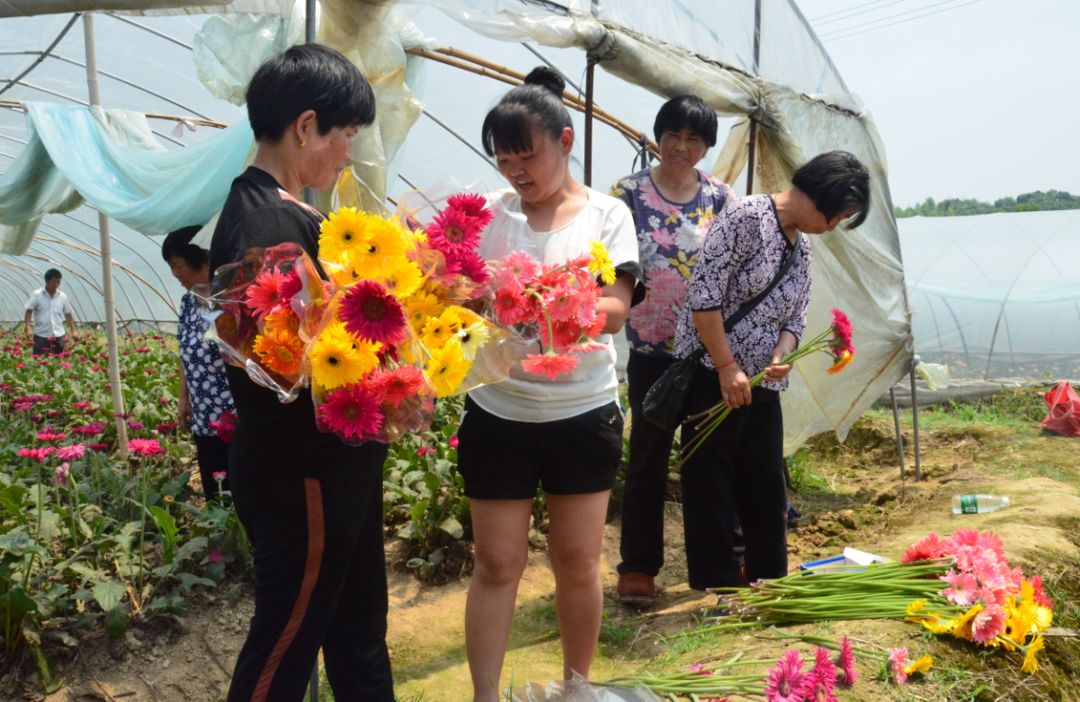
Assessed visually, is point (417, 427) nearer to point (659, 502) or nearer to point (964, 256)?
point (659, 502)

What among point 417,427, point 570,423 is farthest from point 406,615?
point 417,427

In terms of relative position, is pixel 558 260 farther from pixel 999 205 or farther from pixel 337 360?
pixel 999 205

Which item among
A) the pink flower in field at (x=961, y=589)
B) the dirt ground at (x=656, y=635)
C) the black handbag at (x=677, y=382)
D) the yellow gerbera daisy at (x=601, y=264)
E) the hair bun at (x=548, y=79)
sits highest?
the hair bun at (x=548, y=79)

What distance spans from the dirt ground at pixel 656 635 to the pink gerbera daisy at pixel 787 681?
317 mm

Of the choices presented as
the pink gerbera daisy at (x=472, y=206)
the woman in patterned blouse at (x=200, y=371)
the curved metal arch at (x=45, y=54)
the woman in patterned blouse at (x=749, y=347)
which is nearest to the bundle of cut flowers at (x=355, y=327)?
the pink gerbera daisy at (x=472, y=206)

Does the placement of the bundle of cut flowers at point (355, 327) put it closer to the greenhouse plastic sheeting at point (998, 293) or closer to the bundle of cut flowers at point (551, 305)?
the bundle of cut flowers at point (551, 305)

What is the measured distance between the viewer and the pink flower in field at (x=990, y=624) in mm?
2625

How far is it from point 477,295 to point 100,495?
2.95 meters

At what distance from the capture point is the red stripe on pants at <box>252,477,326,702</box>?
1.65 meters

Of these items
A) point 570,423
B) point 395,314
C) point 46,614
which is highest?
point 395,314

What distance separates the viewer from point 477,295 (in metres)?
1.66

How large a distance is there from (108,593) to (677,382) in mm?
2008

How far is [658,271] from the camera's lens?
339 centimetres

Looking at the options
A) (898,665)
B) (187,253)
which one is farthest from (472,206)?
(187,253)
